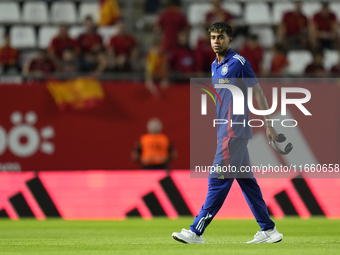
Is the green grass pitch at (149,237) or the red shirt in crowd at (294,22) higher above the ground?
the red shirt in crowd at (294,22)

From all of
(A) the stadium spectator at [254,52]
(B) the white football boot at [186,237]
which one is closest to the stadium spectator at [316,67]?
(A) the stadium spectator at [254,52]

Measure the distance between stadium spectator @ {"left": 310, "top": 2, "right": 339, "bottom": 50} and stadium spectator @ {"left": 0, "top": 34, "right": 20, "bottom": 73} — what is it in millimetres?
7479

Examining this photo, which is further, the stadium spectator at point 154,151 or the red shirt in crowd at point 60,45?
the red shirt in crowd at point 60,45

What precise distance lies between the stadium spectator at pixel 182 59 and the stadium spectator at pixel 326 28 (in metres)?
3.56

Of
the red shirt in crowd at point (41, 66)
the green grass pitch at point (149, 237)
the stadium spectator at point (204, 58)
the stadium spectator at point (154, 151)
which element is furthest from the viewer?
the stadium spectator at point (204, 58)

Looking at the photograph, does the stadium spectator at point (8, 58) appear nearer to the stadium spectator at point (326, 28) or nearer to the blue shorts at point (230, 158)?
the stadium spectator at point (326, 28)

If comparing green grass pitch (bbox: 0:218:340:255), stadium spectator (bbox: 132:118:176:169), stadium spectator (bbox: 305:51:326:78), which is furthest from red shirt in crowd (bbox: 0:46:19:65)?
stadium spectator (bbox: 305:51:326:78)

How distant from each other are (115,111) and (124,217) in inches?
148

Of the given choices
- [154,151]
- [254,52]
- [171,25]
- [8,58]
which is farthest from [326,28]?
[8,58]

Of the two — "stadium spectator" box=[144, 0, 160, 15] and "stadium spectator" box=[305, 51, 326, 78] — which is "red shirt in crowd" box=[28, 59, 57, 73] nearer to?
"stadium spectator" box=[144, 0, 160, 15]

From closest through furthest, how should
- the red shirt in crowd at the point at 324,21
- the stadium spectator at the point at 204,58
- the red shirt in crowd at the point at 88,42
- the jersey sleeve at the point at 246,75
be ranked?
1. the jersey sleeve at the point at 246,75
2. the stadium spectator at the point at 204,58
3. the red shirt in crowd at the point at 88,42
4. the red shirt in crowd at the point at 324,21

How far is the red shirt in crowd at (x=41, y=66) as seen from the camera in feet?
48.6

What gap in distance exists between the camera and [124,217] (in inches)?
474

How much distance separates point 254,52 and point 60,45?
465 cm
